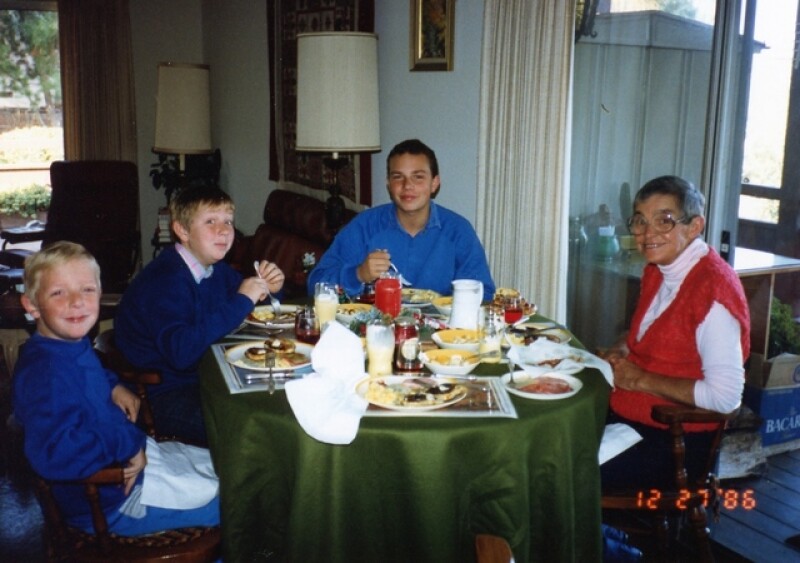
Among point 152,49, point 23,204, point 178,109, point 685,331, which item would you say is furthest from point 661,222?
point 23,204

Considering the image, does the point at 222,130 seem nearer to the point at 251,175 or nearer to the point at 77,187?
the point at 251,175

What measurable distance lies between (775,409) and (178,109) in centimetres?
443

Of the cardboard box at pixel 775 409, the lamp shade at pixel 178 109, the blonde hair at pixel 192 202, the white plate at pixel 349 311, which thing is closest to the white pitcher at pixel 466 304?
the white plate at pixel 349 311

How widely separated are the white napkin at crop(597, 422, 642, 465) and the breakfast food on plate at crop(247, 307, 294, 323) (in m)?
0.99

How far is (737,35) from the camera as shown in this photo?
9.33 ft

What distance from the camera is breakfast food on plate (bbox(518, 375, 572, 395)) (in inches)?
71.4

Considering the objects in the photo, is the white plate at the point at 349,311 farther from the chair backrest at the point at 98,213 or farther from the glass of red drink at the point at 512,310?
the chair backrest at the point at 98,213

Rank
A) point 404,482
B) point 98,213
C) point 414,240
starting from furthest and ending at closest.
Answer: point 98,213 < point 414,240 < point 404,482

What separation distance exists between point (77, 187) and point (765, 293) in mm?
4477

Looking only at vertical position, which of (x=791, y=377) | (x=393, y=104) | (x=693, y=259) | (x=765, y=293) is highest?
(x=393, y=104)

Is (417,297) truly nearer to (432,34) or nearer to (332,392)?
(332,392)

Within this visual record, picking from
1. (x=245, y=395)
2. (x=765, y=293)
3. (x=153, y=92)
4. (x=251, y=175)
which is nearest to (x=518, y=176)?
(x=765, y=293)

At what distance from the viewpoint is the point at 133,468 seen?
1.77 m

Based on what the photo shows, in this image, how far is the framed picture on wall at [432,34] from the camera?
3.64m
